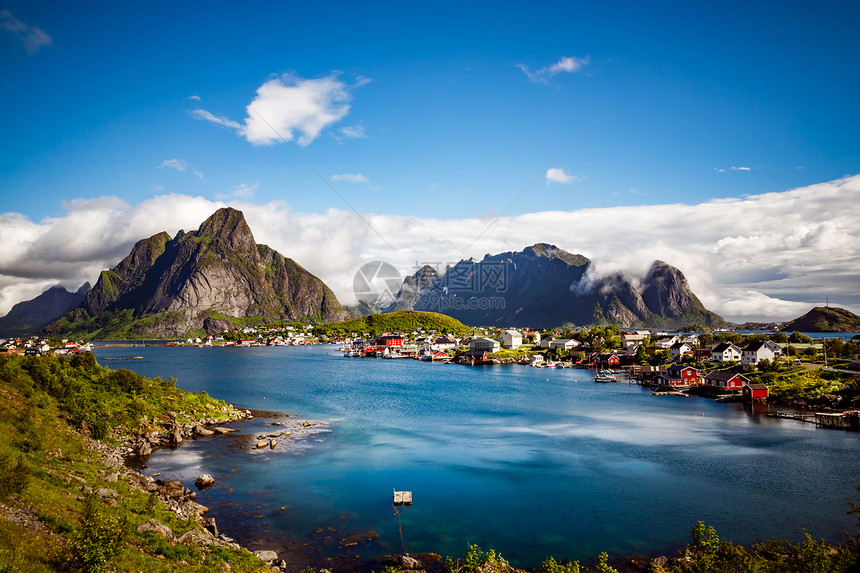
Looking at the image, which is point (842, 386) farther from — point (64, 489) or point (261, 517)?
point (64, 489)

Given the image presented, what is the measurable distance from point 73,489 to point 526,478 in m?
22.8

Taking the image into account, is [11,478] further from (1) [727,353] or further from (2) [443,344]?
(2) [443,344]

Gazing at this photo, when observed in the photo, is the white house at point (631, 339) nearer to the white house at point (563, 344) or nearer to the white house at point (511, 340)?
the white house at point (563, 344)

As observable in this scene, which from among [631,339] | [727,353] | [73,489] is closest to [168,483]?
[73,489]

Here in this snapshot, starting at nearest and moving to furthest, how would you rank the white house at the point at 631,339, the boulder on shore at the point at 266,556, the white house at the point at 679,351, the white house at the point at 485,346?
1. the boulder on shore at the point at 266,556
2. the white house at the point at 679,351
3. the white house at the point at 631,339
4. the white house at the point at 485,346

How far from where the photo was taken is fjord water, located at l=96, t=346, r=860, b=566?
67.2 ft

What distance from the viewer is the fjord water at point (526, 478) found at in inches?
806

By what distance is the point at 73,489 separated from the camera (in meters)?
17.9

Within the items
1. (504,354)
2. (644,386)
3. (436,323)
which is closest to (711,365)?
(644,386)

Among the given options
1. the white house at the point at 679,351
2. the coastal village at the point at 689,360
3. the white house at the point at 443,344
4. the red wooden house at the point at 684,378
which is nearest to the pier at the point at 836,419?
the coastal village at the point at 689,360

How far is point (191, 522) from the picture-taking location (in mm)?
18328

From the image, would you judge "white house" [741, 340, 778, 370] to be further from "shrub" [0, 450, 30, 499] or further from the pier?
"shrub" [0, 450, 30, 499]

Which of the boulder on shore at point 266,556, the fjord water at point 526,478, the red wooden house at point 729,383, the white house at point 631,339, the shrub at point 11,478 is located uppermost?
the white house at point 631,339

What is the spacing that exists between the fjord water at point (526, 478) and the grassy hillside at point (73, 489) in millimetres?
4050
